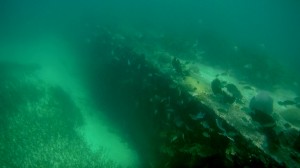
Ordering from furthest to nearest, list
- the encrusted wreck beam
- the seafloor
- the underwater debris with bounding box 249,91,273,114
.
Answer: the underwater debris with bounding box 249,91,273,114
the seafloor
the encrusted wreck beam

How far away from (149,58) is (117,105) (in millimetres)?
3884

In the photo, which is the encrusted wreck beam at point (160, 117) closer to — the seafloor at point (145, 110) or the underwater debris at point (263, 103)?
the seafloor at point (145, 110)

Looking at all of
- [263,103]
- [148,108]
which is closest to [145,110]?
[148,108]

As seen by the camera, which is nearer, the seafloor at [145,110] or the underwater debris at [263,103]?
the seafloor at [145,110]

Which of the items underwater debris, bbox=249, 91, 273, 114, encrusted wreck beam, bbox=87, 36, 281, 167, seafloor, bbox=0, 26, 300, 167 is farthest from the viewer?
Answer: underwater debris, bbox=249, 91, 273, 114

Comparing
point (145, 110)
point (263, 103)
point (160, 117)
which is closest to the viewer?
point (160, 117)

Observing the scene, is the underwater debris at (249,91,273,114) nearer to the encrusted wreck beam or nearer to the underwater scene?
the underwater scene

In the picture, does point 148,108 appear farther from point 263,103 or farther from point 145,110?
point 263,103

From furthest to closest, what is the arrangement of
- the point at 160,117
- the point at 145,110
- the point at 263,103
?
the point at 145,110, the point at 263,103, the point at 160,117

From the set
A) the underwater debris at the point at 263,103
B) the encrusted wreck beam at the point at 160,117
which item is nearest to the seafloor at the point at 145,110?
the encrusted wreck beam at the point at 160,117

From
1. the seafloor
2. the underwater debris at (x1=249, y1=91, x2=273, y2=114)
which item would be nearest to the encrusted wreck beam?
the seafloor

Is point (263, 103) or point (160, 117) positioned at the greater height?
point (263, 103)

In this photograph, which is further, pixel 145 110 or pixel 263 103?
pixel 145 110

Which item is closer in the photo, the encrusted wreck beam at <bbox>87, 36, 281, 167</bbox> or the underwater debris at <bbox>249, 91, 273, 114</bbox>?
the encrusted wreck beam at <bbox>87, 36, 281, 167</bbox>
